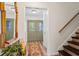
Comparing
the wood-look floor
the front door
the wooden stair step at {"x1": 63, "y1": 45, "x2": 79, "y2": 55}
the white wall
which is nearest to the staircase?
the wooden stair step at {"x1": 63, "y1": 45, "x2": 79, "y2": 55}

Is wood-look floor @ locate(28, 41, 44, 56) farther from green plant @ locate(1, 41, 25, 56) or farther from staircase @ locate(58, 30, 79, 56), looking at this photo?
staircase @ locate(58, 30, 79, 56)

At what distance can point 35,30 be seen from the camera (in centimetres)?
175

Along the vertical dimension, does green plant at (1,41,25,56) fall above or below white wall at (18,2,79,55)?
below

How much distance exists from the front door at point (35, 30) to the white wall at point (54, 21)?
0.08 metres

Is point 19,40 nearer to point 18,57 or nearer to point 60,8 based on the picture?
point 18,57

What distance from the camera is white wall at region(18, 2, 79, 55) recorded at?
1.68 metres

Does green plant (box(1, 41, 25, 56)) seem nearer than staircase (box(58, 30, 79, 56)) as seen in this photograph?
Yes

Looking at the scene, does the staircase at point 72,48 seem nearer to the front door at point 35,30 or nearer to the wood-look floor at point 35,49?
the wood-look floor at point 35,49

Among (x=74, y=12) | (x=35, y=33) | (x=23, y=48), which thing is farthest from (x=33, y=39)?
(x=74, y=12)

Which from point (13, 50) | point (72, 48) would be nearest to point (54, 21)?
point (72, 48)

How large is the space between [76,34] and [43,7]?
68 centimetres

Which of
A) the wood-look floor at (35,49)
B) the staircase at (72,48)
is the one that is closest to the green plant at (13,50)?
the wood-look floor at (35,49)

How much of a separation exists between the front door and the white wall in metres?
0.08

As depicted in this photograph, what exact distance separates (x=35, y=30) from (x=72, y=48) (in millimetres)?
669
